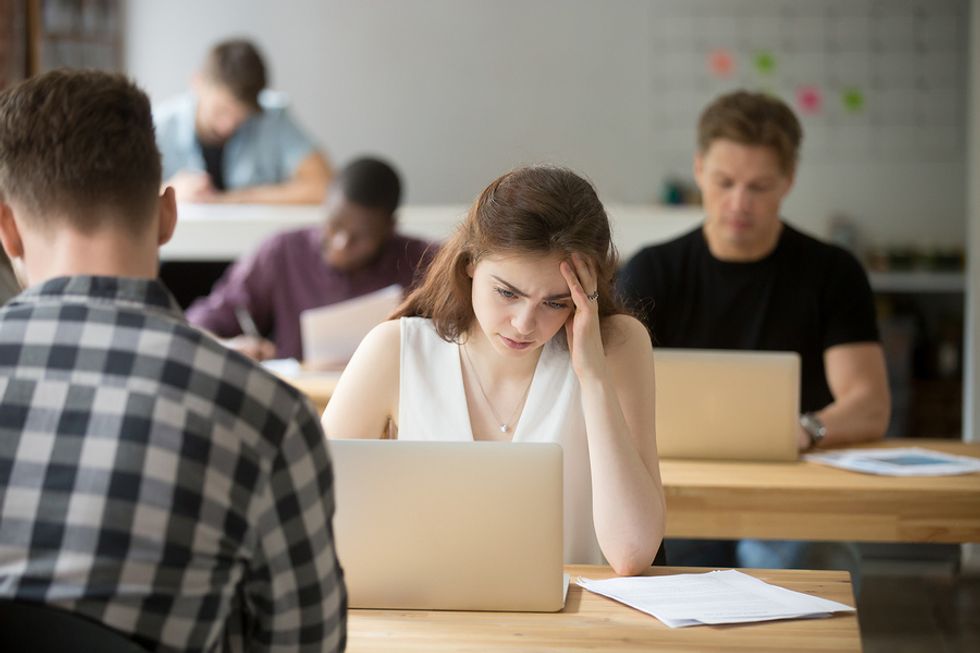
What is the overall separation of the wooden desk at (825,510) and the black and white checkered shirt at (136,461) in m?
1.25

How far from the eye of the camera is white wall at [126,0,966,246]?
632 centimetres

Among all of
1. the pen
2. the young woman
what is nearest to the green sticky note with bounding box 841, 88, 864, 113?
the pen

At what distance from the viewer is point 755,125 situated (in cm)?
291

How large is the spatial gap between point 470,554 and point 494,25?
5.09 metres

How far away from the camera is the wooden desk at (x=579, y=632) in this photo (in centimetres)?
145

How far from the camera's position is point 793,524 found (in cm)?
229

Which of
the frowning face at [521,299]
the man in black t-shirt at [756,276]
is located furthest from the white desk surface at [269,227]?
the frowning face at [521,299]

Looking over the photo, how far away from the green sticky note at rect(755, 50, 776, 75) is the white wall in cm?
40

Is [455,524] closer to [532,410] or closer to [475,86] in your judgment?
[532,410]

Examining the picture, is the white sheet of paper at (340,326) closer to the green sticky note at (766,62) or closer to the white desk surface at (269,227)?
the white desk surface at (269,227)

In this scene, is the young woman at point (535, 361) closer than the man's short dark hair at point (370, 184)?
Yes

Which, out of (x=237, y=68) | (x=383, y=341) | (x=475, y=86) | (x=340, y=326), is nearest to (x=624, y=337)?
(x=383, y=341)

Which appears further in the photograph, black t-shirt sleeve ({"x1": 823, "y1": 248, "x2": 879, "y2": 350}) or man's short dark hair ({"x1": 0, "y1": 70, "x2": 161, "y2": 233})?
black t-shirt sleeve ({"x1": 823, "y1": 248, "x2": 879, "y2": 350})

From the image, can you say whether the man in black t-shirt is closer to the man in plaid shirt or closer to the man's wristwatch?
the man's wristwatch
